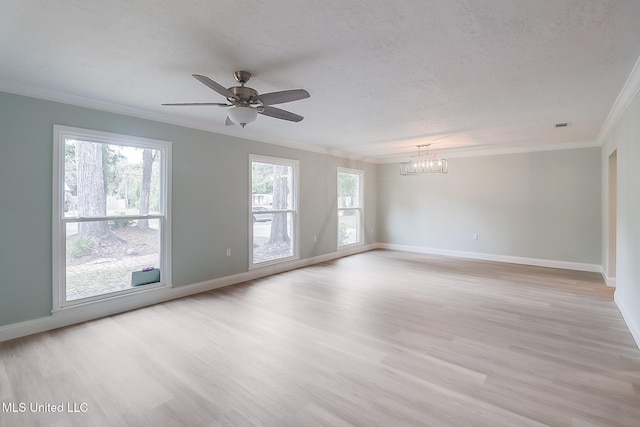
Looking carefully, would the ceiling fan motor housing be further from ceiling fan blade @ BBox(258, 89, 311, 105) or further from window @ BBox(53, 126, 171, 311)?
window @ BBox(53, 126, 171, 311)

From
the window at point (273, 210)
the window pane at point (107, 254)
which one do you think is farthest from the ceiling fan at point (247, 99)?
the window at point (273, 210)

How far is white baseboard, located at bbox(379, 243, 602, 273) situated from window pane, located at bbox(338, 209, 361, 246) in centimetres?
106

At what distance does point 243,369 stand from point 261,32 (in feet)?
8.29

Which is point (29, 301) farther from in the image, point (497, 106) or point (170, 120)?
point (497, 106)

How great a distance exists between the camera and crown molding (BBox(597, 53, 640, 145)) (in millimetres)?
2595

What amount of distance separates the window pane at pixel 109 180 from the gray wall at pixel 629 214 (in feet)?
17.8

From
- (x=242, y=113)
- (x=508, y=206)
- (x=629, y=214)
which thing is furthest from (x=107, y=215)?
(x=508, y=206)

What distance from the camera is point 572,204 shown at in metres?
5.69

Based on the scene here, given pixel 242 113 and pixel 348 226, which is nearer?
pixel 242 113

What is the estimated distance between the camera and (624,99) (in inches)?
123

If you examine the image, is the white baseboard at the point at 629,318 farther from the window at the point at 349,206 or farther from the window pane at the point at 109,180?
the window pane at the point at 109,180

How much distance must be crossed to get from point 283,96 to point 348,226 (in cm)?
542

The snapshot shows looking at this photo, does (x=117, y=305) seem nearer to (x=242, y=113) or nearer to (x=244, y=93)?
(x=242, y=113)

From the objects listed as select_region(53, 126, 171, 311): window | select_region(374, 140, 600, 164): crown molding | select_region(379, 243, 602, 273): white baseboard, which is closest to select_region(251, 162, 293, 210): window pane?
select_region(53, 126, 171, 311): window
